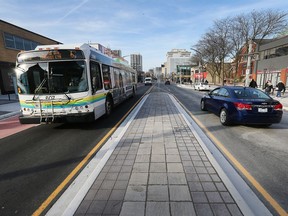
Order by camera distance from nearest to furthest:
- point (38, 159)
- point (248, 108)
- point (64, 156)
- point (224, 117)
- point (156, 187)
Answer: point (156, 187) < point (38, 159) < point (64, 156) < point (248, 108) < point (224, 117)

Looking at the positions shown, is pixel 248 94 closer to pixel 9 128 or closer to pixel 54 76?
pixel 54 76

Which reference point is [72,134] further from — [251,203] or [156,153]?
[251,203]

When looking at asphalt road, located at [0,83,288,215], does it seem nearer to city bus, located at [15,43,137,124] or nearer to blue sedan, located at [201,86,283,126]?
blue sedan, located at [201,86,283,126]

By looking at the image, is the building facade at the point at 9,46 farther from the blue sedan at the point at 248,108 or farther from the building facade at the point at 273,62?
the building facade at the point at 273,62

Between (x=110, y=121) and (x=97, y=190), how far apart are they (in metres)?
5.52

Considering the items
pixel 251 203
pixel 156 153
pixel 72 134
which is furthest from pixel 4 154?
pixel 251 203

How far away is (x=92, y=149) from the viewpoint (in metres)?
5.23

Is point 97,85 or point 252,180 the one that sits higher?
point 97,85

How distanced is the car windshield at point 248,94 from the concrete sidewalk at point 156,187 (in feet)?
11.2

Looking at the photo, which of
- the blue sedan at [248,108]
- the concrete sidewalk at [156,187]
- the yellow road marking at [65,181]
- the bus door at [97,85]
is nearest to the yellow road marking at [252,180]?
the concrete sidewalk at [156,187]

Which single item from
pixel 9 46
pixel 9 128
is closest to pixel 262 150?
pixel 9 128

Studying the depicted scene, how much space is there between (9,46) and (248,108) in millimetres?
26671

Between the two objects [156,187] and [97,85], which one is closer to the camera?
[156,187]

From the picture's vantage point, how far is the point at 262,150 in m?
5.06
